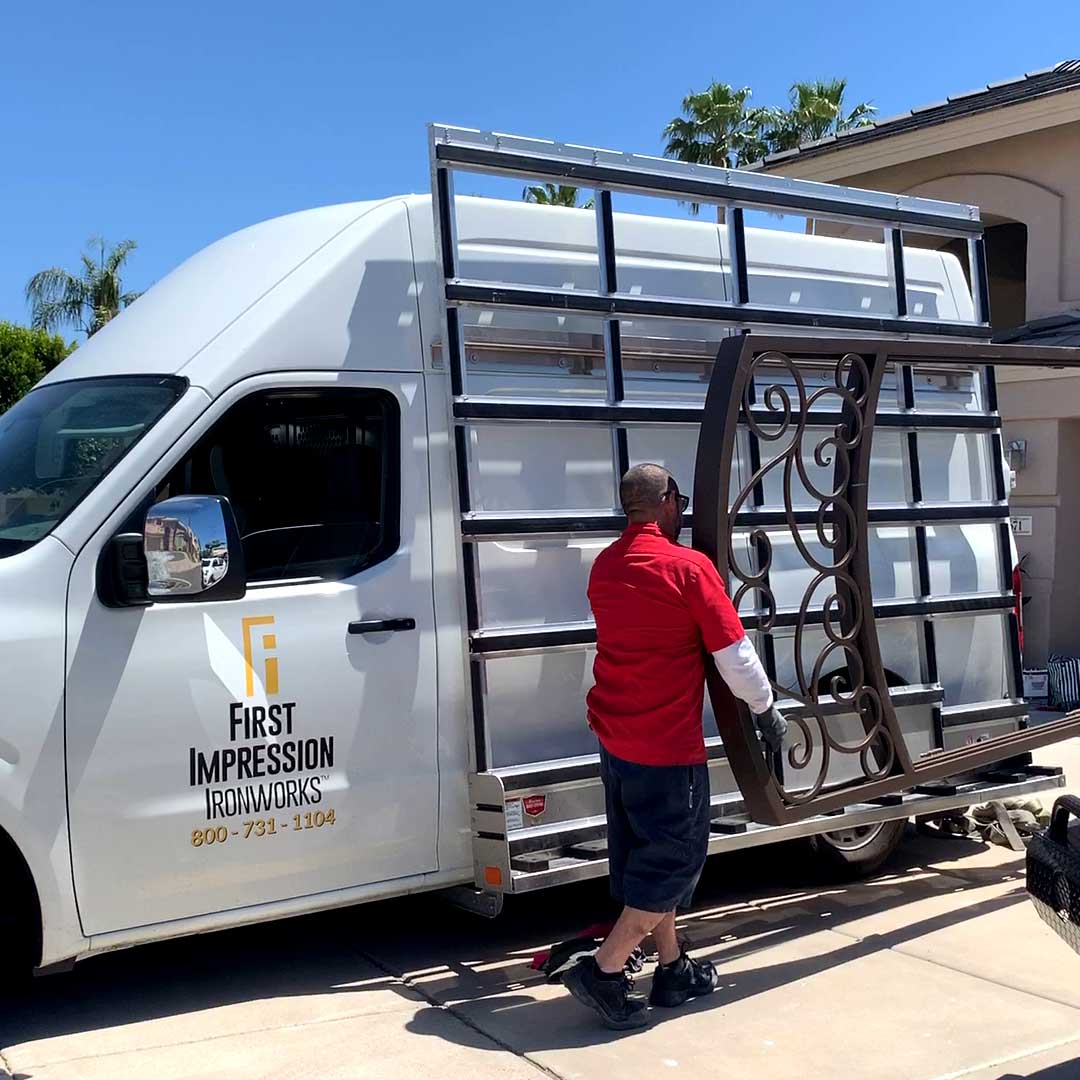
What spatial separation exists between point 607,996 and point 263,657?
64.2 inches

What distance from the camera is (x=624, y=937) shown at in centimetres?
458

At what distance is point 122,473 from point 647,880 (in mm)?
2209

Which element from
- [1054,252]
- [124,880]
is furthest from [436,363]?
[1054,252]

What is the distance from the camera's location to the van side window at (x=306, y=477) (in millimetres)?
4812

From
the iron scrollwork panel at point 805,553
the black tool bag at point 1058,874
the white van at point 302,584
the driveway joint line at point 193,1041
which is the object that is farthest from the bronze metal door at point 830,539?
the driveway joint line at point 193,1041

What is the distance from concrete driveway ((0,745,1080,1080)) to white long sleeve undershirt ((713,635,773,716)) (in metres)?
1.14

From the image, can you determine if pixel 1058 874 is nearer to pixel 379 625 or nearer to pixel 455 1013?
pixel 455 1013

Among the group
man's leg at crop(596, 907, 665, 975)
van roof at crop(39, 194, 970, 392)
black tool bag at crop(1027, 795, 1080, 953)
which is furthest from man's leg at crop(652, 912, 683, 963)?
van roof at crop(39, 194, 970, 392)

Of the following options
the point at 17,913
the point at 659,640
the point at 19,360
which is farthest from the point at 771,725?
the point at 19,360

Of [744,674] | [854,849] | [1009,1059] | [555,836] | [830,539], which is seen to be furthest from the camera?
[854,849]

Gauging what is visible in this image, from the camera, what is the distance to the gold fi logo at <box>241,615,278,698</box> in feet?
15.4

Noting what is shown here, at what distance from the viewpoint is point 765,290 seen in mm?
6121

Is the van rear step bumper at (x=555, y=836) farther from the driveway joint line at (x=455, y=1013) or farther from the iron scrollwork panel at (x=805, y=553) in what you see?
the driveway joint line at (x=455, y=1013)

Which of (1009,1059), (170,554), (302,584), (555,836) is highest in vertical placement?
(170,554)
